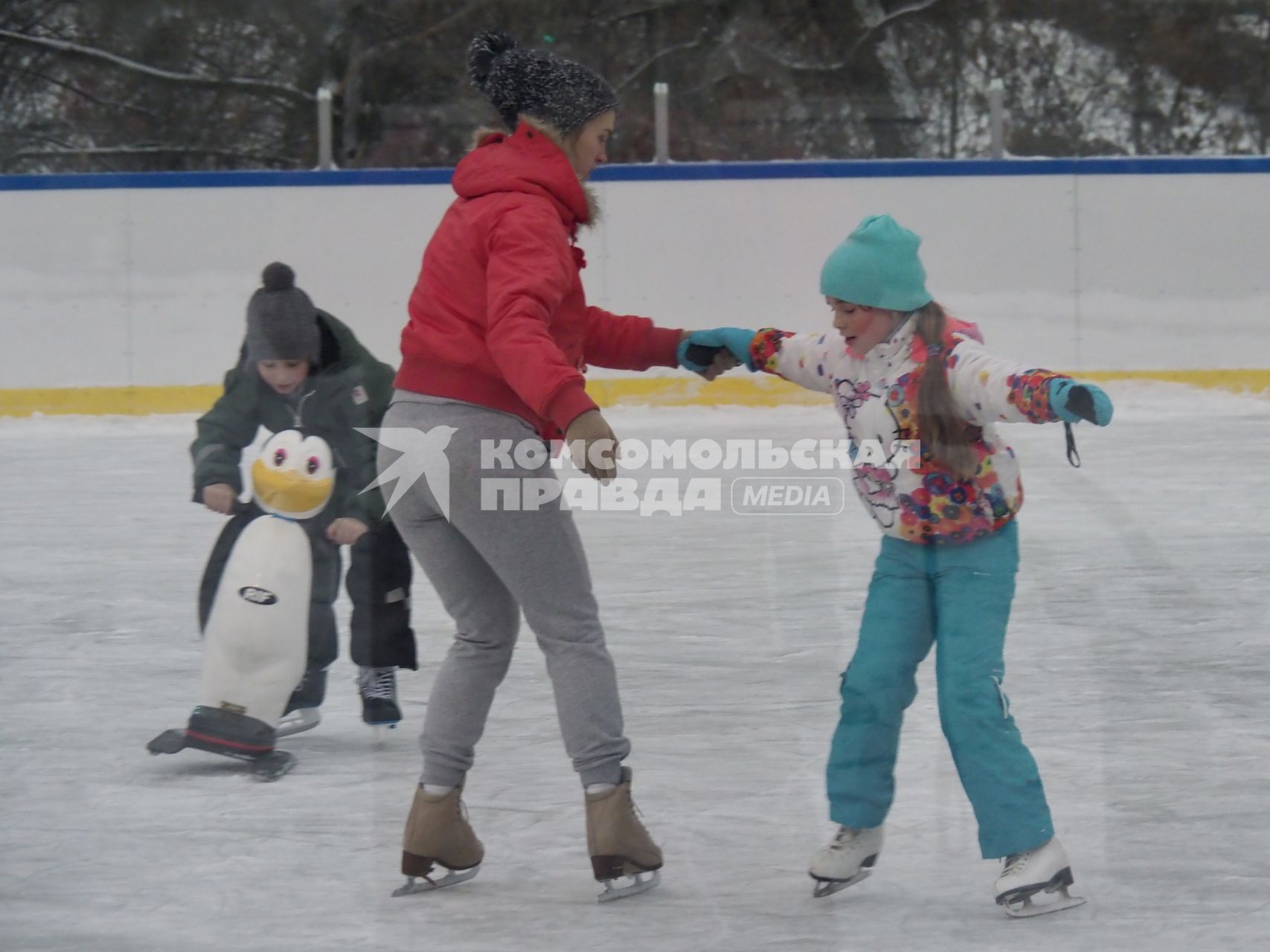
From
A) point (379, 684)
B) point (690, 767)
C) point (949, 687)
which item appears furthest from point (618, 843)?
point (379, 684)

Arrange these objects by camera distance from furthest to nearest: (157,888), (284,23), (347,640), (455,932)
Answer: (284,23) → (347,640) → (157,888) → (455,932)

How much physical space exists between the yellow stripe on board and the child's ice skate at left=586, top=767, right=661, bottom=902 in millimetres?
5087

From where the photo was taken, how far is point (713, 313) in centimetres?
752

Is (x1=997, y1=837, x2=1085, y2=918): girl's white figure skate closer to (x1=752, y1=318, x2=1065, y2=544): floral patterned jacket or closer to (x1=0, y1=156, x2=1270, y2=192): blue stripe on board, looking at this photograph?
(x1=752, y1=318, x2=1065, y2=544): floral patterned jacket

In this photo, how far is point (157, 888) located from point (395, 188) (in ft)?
18.8

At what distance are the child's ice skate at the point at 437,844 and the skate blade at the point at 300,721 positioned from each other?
0.82m

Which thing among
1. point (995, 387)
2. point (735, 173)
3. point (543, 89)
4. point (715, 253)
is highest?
point (735, 173)

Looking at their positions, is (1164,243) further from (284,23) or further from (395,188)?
(284,23)

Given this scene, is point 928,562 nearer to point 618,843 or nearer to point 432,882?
point 618,843

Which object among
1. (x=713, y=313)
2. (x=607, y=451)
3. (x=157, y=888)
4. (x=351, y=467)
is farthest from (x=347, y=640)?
(x=713, y=313)

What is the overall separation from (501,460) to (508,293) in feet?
0.81

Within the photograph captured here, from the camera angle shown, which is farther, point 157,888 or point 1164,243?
point 1164,243

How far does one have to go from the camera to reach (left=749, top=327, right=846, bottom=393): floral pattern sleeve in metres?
→ 2.30

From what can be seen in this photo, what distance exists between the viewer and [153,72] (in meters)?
8.23
